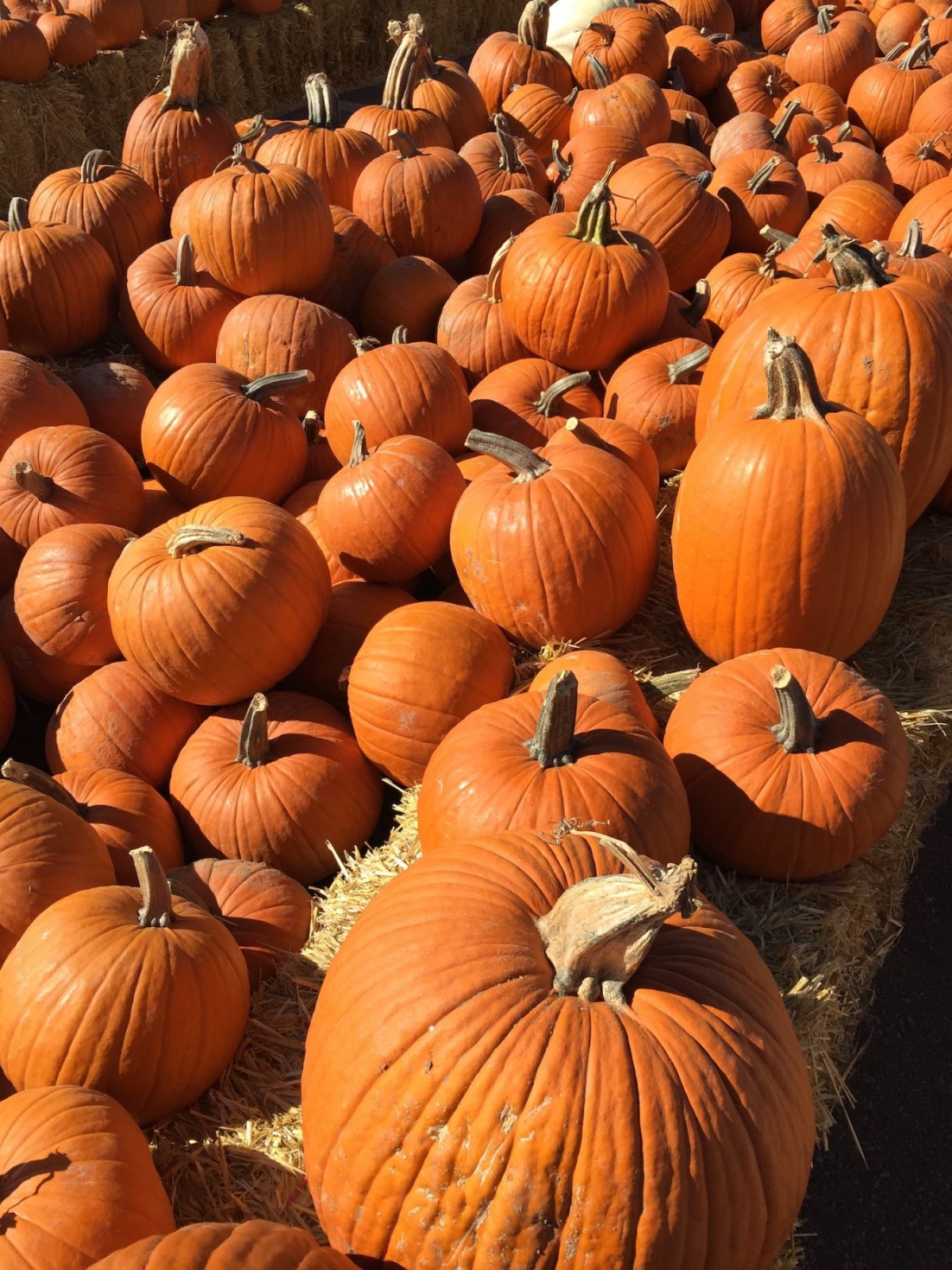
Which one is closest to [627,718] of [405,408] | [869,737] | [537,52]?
[869,737]

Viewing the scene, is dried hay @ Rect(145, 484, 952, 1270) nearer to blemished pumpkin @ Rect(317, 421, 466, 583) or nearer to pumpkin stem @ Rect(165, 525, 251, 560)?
blemished pumpkin @ Rect(317, 421, 466, 583)

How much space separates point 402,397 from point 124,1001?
7.78 feet

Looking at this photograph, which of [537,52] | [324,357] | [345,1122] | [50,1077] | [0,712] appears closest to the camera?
[345,1122]

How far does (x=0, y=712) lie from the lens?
3.68 meters

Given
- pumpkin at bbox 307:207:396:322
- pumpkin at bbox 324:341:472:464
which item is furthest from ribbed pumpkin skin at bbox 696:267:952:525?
pumpkin at bbox 307:207:396:322

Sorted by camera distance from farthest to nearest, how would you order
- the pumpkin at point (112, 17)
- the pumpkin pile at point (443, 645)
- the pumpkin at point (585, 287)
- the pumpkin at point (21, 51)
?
1. the pumpkin at point (112, 17)
2. the pumpkin at point (21, 51)
3. the pumpkin at point (585, 287)
4. the pumpkin pile at point (443, 645)

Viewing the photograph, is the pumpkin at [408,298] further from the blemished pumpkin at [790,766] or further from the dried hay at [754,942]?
the blemished pumpkin at [790,766]

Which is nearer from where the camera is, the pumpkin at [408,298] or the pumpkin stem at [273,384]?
the pumpkin stem at [273,384]

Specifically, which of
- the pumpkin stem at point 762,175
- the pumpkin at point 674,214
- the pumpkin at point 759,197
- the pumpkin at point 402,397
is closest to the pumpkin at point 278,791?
the pumpkin at point 402,397

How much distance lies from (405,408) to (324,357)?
2.44 ft

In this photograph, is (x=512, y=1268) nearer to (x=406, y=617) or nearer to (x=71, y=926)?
(x=71, y=926)

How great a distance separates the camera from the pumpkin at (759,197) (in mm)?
5348

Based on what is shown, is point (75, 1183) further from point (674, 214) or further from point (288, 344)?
point (674, 214)

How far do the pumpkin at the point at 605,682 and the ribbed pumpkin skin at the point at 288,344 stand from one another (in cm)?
199
